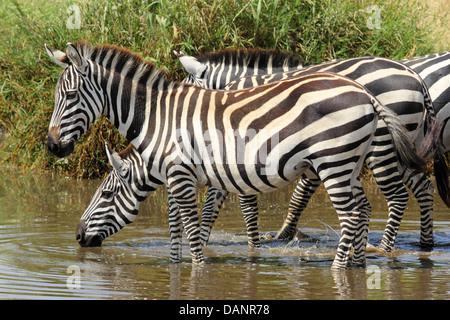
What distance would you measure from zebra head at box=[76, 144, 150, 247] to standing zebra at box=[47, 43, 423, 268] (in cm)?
52

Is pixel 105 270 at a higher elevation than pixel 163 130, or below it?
below

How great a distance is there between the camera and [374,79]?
7.40 meters

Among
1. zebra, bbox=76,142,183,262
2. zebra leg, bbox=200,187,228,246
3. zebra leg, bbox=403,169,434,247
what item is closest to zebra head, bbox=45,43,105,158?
zebra, bbox=76,142,183,262

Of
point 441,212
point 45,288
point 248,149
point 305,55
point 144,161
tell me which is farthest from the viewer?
point 305,55

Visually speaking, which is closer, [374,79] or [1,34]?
[374,79]

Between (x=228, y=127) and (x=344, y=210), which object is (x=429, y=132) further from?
(x=228, y=127)

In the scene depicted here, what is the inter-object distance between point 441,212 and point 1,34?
9578 mm

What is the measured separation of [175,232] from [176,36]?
15.4ft

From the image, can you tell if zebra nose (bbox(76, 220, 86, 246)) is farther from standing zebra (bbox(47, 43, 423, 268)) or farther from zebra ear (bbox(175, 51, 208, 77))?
zebra ear (bbox(175, 51, 208, 77))

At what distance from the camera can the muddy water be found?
5.91 metres

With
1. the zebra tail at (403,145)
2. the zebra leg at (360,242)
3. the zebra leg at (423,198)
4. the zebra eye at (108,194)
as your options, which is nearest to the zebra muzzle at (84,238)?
the zebra eye at (108,194)
